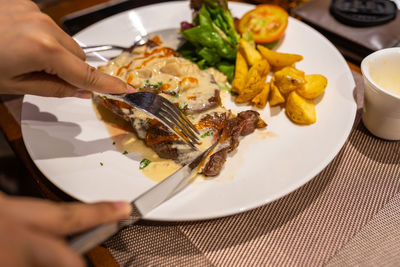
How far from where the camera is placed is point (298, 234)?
69.4 inches

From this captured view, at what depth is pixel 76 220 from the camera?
1056 mm

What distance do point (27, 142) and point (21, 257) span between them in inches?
53.8

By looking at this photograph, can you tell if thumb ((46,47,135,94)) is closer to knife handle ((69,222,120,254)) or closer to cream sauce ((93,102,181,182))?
cream sauce ((93,102,181,182))

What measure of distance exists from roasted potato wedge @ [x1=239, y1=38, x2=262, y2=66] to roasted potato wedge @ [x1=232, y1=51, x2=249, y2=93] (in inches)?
1.4

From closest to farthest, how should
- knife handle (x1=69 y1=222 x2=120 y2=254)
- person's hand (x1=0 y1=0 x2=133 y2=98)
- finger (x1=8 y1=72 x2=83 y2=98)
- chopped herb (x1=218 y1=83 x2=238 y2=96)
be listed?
knife handle (x1=69 y1=222 x2=120 y2=254) < person's hand (x1=0 y1=0 x2=133 y2=98) < finger (x1=8 y1=72 x2=83 y2=98) < chopped herb (x1=218 y1=83 x2=238 y2=96)

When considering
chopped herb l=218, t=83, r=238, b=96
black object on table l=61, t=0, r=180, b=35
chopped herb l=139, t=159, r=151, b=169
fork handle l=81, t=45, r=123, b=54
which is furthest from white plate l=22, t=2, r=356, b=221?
black object on table l=61, t=0, r=180, b=35

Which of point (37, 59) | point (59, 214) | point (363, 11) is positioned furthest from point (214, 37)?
point (59, 214)

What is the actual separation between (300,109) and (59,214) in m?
1.71

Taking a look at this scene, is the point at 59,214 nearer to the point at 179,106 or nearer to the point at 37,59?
the point at 37,59

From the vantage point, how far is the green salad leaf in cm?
284

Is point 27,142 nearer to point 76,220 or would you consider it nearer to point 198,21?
point 76,220

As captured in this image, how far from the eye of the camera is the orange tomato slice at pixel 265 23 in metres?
2.82

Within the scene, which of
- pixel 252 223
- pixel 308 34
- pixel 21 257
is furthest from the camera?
pixel 308 34

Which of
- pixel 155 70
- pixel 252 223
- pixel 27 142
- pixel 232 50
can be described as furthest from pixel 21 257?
pixel 232 50
